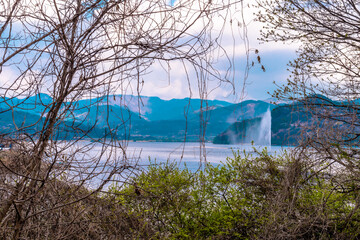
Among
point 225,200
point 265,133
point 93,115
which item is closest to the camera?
point 93,115

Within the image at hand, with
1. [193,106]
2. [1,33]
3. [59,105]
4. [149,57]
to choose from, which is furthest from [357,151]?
[1,33]

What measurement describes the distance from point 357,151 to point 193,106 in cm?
275

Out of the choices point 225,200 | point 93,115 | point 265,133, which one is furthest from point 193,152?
point 265,133

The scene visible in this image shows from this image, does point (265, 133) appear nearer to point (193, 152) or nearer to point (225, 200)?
point (225, 200)

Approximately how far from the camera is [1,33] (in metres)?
2.21

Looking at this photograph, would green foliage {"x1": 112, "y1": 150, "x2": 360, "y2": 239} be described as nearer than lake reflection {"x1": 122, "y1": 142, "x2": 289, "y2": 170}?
No

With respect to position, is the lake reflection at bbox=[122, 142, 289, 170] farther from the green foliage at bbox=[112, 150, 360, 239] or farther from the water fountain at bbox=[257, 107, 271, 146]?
the green foliage at bbox=[112, 150, 360, 239]

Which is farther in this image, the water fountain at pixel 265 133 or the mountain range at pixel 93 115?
the water fountain at pixel 265 133

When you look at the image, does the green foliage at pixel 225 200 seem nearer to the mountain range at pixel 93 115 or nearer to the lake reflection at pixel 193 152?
the lake reflection at pixel 193 152

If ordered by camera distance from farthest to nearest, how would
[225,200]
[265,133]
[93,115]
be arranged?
[265,133] < [225,200] < [93,115]

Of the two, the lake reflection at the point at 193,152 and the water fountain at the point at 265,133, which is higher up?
the water fountain at the point at 265,133

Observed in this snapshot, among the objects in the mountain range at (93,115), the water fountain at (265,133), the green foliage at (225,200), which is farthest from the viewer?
the water fountain at (265,133)

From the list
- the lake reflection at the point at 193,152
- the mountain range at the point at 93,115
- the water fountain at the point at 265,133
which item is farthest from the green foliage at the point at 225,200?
the mountain range at the point at 93,115

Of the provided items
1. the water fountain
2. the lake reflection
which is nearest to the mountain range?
the lake reflection
